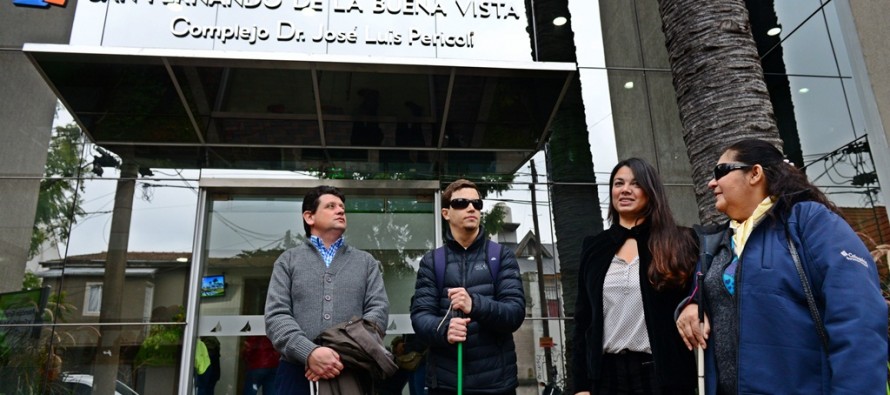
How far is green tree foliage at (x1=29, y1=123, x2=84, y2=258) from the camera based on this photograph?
21.4ft

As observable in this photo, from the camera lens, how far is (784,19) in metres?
7.31

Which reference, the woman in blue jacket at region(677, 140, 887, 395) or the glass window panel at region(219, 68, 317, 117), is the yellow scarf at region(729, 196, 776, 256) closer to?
the woman in blue jacket at region(677, 140, 887, 395)

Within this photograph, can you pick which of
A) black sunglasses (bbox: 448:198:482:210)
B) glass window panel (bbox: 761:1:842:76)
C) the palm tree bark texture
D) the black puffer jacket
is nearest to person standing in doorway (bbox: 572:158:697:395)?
the black puffer jacket

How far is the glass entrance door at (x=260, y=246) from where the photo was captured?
21.4 ft

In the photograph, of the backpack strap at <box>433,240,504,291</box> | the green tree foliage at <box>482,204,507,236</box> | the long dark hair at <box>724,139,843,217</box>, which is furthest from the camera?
the green tree foliage at <box>482,204,507,236</box>

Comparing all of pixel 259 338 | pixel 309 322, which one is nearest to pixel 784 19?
pixel 309 322

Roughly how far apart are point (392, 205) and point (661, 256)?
15.8ft

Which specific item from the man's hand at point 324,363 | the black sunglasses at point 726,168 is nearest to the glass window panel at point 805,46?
the black sunglasses at point 726,168

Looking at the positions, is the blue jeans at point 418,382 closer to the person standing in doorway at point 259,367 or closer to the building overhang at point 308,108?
the person standing in doorway at point 259,367

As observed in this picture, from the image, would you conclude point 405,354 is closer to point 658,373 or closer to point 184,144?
point 184,144

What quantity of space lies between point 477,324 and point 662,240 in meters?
1.15

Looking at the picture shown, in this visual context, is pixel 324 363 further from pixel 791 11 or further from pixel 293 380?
pixel 791 11

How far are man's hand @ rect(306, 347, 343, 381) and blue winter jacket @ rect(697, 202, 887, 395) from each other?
77.5 inches

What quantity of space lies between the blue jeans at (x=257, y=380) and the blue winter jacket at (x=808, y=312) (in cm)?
547
